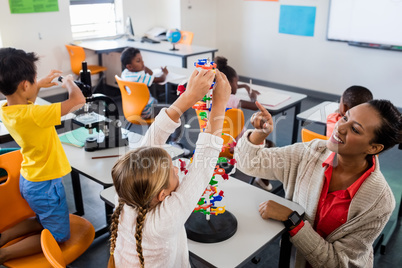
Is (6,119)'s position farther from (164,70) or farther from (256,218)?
(164,70)

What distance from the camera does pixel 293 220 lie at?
1494mm

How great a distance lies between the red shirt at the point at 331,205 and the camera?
1481 millimetres

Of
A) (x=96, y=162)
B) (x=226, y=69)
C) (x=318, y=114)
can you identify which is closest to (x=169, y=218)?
(x=96, y=162)

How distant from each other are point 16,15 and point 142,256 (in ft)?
14.8

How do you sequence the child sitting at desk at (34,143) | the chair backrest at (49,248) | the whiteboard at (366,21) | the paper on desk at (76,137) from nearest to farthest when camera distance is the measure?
the chair backrest at (49,248) → the child sitting at desk at (34,143) → the paper on desk at (76,137) → the whiteboard at (366,21)

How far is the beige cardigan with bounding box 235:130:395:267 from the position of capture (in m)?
1.43

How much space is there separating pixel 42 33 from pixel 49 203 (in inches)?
147

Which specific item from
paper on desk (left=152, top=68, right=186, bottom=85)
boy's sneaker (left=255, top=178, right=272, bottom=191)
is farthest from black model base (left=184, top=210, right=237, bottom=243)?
paper on desk (left=152, top=68, right=186, bottom=85)

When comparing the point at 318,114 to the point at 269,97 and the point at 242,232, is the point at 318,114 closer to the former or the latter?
the point at 269,97

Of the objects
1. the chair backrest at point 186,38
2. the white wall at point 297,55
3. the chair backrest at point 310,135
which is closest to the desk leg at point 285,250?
the chair backrest at point 310,135

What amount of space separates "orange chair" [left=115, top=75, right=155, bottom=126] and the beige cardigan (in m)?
1.73

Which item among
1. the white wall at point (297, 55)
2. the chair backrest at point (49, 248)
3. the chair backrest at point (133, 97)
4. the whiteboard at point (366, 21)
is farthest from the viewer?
the white wall at point (297, 55)

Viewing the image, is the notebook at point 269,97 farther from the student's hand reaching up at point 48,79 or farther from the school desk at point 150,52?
the student's hand reaching up at point 48,79

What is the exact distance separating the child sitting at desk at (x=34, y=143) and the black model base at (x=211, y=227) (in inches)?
30.3
